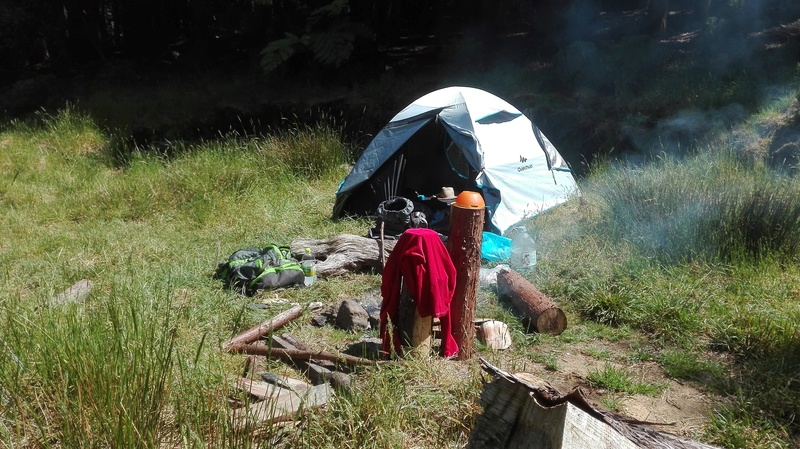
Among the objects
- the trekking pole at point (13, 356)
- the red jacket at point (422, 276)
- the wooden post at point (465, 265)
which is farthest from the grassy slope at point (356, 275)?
the red jacket at point (422, 276)

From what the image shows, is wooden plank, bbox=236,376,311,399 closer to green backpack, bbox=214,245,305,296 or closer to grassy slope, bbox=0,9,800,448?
grassy slope, bbox=0,9,800,448

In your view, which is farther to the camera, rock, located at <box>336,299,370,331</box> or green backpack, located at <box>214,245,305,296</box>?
green backpack, located at <box>214,245,305,296</box>

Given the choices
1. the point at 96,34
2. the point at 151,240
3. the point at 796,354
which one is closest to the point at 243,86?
the point at 96,34

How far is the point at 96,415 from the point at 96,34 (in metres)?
14.2

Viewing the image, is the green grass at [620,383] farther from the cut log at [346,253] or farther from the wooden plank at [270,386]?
the cut log at [346,253]

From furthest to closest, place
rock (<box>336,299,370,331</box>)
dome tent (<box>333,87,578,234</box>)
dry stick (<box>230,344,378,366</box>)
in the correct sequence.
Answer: dome tent (<box>333,87,578,234</box>) → rock (<box>336,299,370,331</box>) → dry stick (<box>230,344,378,366</box>)

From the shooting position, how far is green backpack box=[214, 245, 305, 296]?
5398 millimetres

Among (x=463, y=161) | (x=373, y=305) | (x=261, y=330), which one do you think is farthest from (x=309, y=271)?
(x=463, y=161)

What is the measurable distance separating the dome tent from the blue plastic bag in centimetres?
48

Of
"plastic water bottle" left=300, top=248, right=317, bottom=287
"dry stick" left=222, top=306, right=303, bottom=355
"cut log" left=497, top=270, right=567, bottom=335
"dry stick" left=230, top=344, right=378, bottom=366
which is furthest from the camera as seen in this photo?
"plastic water bottle" left=300, top=248, right=317, bottom=287

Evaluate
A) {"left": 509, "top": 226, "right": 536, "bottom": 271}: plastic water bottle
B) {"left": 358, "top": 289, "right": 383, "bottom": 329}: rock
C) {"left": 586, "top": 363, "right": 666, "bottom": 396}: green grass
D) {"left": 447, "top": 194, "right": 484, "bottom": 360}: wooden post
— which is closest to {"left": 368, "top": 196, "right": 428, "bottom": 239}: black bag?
{"left": 509, "top": 226, "right": 536, "bottom": 271}: plastic water bottle

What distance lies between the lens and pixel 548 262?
5695 mm

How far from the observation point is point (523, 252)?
5816 millimetres

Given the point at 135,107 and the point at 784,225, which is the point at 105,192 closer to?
the point at 135,107
